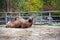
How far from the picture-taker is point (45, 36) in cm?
637

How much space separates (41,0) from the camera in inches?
649

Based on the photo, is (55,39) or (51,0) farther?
(51,0)

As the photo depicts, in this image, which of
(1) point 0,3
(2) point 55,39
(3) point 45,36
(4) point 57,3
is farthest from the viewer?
(4) point 57,3

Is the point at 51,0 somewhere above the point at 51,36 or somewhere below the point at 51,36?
Result: above

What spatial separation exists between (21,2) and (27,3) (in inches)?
69.7

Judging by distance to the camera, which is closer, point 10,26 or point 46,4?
point 10,26

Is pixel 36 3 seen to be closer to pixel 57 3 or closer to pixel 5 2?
pixel 57 3

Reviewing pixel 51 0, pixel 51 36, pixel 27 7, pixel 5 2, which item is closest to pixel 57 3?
pixel 51 0

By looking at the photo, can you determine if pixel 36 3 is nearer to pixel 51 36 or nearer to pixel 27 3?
pixel 27 3

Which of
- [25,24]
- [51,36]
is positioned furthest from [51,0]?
[51,36]

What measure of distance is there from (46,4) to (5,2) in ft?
11.9

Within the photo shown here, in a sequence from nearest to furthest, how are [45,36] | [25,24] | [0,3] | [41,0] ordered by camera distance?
[45,36]
[25,24]
[0,3]
[41,0]

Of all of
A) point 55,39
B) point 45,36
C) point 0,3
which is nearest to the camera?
point 55,39

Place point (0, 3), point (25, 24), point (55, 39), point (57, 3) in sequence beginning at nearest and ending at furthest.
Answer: point (55, 39)
point (25, 24)
point (0, 3)
point (57, 3)
